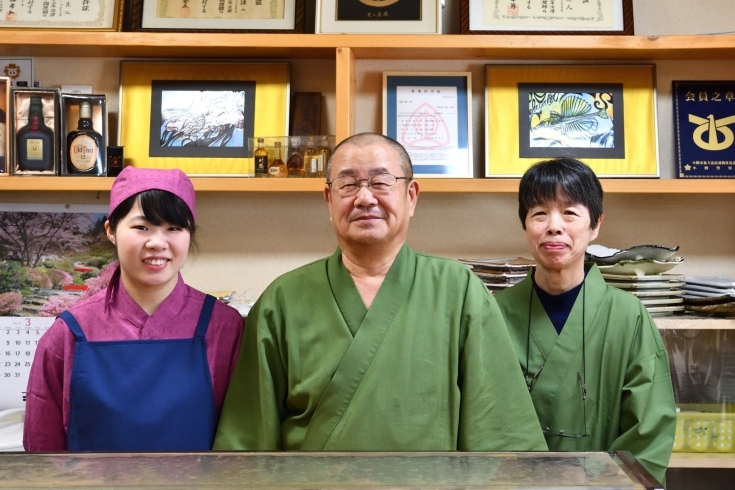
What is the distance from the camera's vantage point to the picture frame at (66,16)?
90.7 inches

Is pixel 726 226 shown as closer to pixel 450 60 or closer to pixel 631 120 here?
pixel 631 120

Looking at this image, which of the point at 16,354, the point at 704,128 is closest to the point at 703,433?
the point at 704,128

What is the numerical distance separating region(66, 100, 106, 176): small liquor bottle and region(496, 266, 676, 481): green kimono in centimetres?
143

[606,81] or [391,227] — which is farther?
[606,81]

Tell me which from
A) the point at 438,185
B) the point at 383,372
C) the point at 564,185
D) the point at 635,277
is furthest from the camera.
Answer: the point at 438,185

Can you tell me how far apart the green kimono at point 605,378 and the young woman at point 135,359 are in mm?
717

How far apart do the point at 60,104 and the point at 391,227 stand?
52.8 inches

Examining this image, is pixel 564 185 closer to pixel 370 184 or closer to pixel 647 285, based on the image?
pixel 370 184

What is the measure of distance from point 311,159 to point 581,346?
104cm

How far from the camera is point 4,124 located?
7.39 ft

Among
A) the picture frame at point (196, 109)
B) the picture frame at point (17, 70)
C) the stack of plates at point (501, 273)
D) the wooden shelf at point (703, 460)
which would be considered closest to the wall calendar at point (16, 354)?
the picture frame at point (196, 109)

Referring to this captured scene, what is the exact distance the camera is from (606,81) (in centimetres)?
236

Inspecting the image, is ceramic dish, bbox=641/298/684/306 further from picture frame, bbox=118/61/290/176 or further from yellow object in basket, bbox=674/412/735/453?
picture frame, bbox=118/61/290/176

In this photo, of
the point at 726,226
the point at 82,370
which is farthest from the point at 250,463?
the point at 726,226
